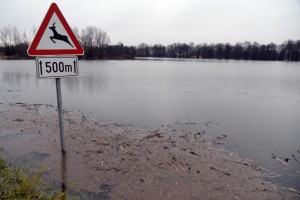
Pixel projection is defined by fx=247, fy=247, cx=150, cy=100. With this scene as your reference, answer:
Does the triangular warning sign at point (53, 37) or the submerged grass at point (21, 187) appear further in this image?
the triangular warning sign at point (53, 37)

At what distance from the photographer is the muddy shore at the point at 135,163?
3.87 meters

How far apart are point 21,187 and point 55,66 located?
2053 mm

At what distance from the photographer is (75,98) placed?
12.8 metres

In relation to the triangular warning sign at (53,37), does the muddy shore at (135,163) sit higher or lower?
lower

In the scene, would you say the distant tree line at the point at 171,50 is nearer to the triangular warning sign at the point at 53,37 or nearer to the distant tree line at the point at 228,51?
the distant tree line at the point at 228,51

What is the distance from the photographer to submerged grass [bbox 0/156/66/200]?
319 cm

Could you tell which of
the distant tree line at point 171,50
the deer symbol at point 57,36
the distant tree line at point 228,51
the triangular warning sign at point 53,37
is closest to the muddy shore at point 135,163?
the triangular warning sign at point 53,37

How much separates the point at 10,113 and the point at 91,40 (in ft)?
303

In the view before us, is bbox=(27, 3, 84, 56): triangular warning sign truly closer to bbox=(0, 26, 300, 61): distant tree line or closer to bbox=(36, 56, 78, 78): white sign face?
bbox=(36, 56, 78, 78): white sign face

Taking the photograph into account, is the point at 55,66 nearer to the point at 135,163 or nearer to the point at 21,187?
the point at 21,187

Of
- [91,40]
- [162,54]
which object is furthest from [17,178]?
[162,54]

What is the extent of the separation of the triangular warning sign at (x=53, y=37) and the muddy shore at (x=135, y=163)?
2.03 meters

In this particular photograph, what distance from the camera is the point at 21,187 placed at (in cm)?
333

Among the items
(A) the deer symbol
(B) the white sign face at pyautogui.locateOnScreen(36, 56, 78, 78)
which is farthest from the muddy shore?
(A) the deer symbol
